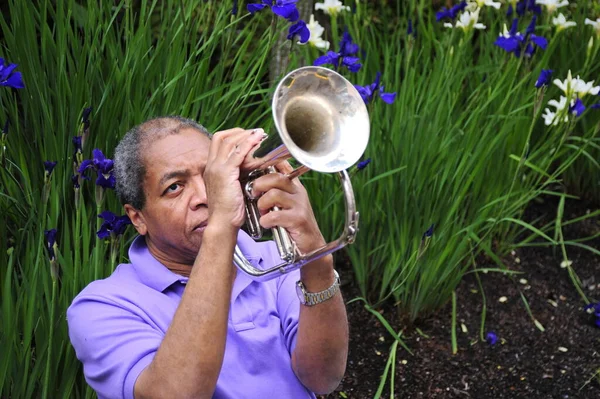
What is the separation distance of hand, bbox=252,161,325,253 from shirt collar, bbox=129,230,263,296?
33 cm

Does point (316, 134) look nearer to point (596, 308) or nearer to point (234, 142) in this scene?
point (234, 142)

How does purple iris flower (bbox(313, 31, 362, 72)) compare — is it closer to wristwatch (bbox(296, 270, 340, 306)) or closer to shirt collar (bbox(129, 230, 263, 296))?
shirt collar (bbox(129, 230, 263, 296))

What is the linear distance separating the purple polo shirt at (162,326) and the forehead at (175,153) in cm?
22

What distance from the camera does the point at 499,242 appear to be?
3.72 metres

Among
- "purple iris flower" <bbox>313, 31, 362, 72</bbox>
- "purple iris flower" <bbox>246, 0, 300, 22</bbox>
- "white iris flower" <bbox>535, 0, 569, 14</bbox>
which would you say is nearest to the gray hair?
"purple iris flower" <bbox>246, 0, 300, 22</bbox>

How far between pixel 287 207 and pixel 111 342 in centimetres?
47

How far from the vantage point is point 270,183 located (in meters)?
1.77

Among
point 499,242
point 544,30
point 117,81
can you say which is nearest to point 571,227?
point 499,242

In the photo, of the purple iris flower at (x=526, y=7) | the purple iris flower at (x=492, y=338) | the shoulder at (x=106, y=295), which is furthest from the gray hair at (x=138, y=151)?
the purple iris flower at (x=526, y=7)

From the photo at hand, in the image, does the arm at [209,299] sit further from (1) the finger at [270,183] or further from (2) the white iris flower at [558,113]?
(2) the white iris flower at [558,113]

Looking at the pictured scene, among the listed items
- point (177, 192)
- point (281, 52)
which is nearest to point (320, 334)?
point (177, 192)

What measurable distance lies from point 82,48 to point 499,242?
1923mm

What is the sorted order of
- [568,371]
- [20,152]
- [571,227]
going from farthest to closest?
[571,227] < [568,371] < [20,152]

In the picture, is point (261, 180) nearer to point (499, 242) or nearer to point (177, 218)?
point (177, 218)
